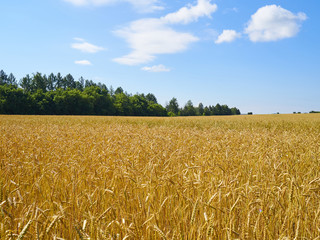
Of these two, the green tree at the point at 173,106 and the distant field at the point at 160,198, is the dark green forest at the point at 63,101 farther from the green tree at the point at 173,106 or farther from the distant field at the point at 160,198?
the distant field at the point at 160,198

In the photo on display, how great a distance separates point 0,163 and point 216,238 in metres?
3.61

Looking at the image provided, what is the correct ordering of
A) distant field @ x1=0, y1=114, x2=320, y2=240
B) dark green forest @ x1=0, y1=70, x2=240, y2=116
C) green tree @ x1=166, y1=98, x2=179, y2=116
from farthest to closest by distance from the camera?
green tree @ x1=166, y1=98, x2=179, y2=116 < dark green forest @ x1=0, y1=70, x2=240, y2=116 < distant field @ x1=0, y1=114, x2=320, y2=240

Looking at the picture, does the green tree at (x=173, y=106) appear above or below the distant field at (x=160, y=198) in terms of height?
above

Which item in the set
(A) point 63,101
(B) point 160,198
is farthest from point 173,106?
(B) point 160,198

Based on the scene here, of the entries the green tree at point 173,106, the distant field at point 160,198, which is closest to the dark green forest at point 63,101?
the green tree at point 173,106

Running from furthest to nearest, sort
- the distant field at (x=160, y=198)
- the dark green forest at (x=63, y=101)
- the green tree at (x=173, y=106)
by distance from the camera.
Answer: the green tree at (x=173, y=106), the dark green forest at (x=63, y=101), the distant field at (x=160, y=198)

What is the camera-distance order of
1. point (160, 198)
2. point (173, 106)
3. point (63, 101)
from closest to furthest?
1. point (160, 198)
2. point (63, 101)
3. point (173, 106)

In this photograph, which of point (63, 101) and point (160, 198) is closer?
point (160, 198)

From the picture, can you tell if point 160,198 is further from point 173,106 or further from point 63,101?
point 173,106

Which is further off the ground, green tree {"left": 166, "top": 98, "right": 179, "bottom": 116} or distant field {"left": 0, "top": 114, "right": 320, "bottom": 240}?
green tree {"left": 166, "top": 98, "right": 179, "bottom": 116}

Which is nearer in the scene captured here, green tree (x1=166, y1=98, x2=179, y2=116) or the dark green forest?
the dark green forest

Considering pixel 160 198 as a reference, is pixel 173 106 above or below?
above

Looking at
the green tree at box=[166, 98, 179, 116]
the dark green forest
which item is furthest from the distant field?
the green tree at box=[166, 98, 179, 116]

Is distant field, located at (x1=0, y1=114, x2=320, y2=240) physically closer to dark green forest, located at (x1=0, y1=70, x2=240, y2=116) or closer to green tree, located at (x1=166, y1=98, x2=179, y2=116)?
dark green forest, located at (x1=0, y1=70, x2=240, y2=116)
